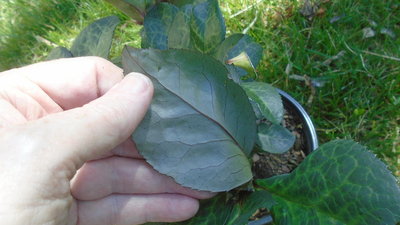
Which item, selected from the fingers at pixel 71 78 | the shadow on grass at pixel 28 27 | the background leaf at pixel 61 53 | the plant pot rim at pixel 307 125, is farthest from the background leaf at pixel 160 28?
the shadow on grass at pixel 28 27

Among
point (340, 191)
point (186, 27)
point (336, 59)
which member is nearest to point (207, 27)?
point (186, 27)

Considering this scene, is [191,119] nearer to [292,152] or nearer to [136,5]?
[136,5]

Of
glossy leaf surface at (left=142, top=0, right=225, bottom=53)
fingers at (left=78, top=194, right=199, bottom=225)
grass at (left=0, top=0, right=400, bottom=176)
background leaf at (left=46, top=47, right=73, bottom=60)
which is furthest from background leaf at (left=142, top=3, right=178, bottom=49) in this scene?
grass at (left=0, top=0, right=400, bottom=176)

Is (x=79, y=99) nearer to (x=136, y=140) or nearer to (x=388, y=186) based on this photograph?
(x=136, y=140)

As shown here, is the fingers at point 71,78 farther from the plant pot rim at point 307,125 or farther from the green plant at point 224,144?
the plant pot rim at point 307,125

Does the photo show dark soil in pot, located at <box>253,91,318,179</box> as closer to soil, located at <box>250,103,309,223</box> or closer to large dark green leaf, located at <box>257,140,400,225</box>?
soil, located at <box>250,103,309,223</box>

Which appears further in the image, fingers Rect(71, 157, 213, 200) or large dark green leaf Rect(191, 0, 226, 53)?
fingers Rect(71, 157, 213, 200)

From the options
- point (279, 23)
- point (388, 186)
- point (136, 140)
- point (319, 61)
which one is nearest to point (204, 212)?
point (136, 140)
